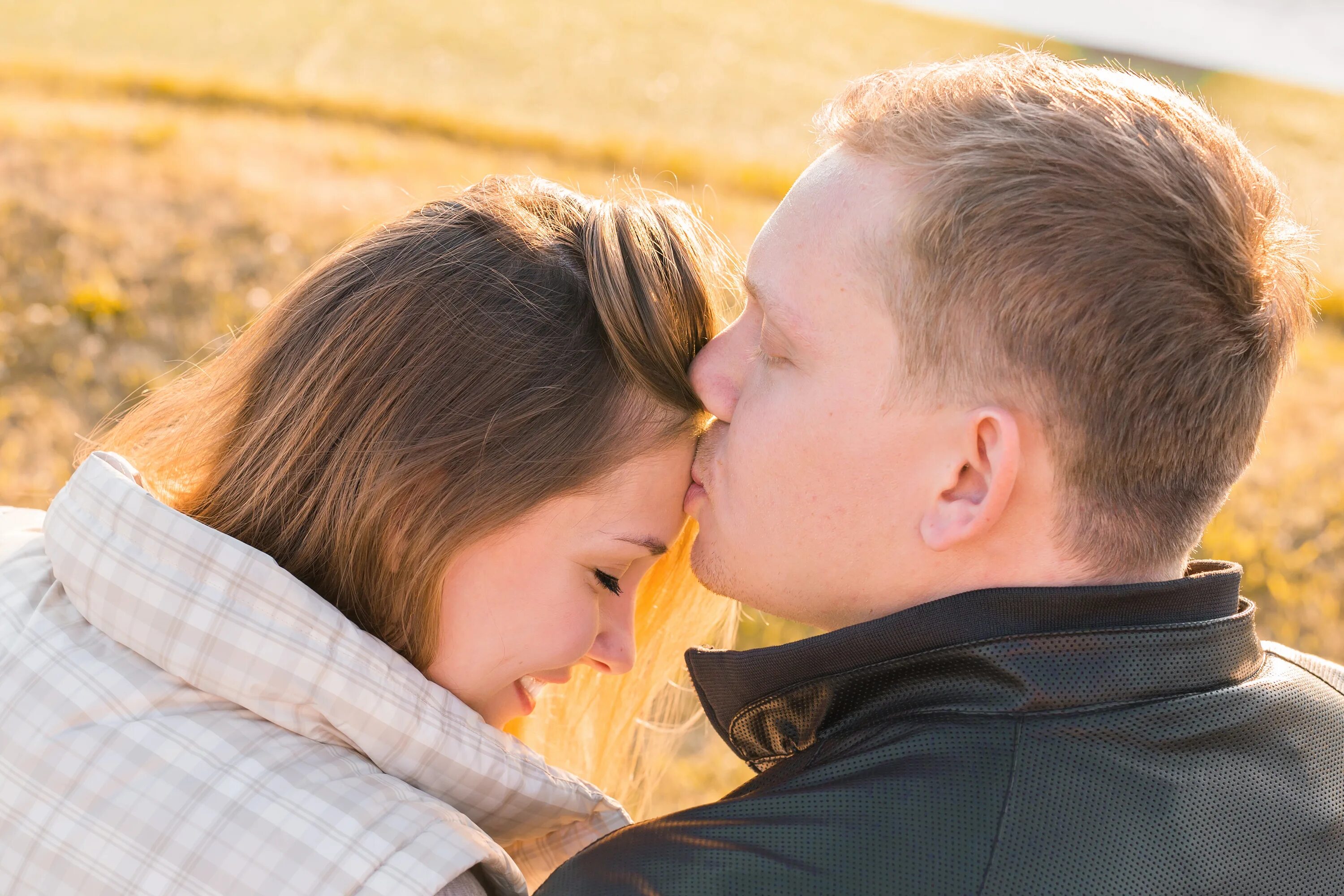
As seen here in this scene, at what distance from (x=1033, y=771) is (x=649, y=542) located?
1042 mm

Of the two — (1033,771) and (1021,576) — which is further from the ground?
(1021,576)

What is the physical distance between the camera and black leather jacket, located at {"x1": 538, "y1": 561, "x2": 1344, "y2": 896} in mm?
1642

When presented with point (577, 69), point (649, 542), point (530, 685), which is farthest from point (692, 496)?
A: point (577, 69)

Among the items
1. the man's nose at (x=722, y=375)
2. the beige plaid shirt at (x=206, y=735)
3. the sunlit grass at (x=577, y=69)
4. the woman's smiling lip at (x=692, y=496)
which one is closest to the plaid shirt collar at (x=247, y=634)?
the beige plaid shirt at (x=206, y=735)

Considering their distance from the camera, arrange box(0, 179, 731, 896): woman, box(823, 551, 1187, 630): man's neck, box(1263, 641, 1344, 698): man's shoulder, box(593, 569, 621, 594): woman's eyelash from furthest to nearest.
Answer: box(593, 569, 621, 594): woman's eyelash < box(1263, 641, 1344, 698): man's shoulder < box(823, 551, 1187, 630): man's neck < box(0, 179, 731, 896): woman

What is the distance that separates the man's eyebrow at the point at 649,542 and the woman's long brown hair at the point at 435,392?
0.48 ft

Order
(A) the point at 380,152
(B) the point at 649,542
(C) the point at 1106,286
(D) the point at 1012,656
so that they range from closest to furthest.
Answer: (D) the point at 1012,656 < (C) the point at 1106,286 < (B) the point at 649,542 < (A) the point at 380,152

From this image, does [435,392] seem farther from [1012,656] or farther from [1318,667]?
[1318,667]

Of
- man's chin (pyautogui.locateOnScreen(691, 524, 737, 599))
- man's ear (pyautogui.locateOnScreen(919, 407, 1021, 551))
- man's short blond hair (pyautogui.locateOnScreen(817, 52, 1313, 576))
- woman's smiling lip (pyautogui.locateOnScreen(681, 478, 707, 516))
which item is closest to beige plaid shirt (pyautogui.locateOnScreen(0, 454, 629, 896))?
man's chin (pyautogui.locateOnScreen(691, 524, 737, 599))

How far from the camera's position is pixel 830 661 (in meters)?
1.99

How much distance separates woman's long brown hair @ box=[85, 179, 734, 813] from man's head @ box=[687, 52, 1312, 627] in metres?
0.35

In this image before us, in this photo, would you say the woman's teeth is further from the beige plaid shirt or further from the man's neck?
the man's neck

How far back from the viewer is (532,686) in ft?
9.18

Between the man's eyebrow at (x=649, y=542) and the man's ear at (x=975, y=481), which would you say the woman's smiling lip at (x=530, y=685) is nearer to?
the man's eyebrow at (x=649, y=542)
